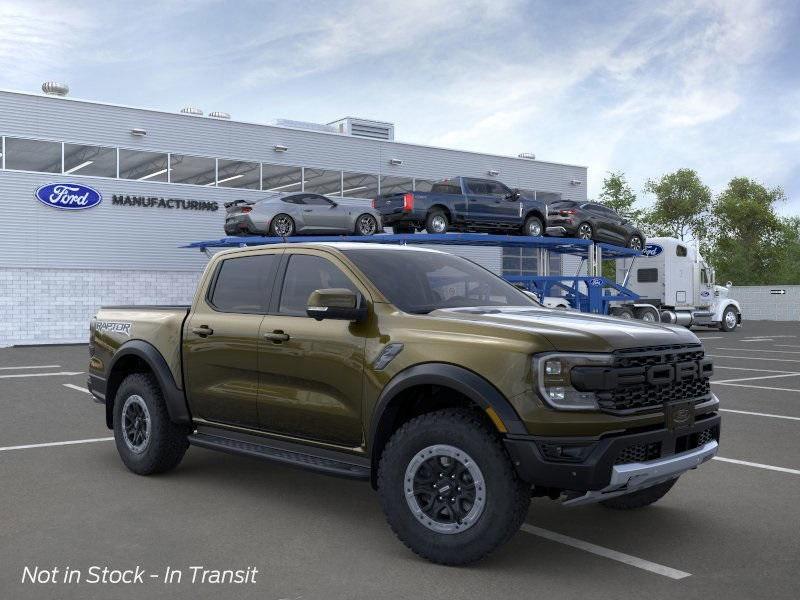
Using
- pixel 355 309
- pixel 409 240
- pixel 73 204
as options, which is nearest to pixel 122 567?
pixel 355 309

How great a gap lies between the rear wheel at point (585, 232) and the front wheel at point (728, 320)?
36.1 ft

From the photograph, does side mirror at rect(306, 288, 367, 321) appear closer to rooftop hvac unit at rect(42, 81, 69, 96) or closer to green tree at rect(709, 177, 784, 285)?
rooftop hvac unit at rect(42, 81, 69, 96)

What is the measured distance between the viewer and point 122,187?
1150 inches

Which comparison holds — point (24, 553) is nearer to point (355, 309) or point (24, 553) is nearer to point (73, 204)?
point (355, 309)

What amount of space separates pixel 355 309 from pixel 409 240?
1826 cm

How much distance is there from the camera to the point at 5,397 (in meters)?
12.2

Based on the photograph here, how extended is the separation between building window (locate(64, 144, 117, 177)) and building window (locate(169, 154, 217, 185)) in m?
2.07

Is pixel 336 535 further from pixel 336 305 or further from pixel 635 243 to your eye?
pixel 635 243

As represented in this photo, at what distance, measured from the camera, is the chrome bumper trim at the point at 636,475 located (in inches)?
172

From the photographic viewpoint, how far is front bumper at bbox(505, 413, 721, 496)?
4.31m

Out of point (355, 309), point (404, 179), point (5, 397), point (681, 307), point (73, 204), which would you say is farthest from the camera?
point (404, 179)

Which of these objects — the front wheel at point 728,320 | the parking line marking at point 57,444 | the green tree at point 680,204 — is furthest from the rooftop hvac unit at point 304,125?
the green tree at point 680,204

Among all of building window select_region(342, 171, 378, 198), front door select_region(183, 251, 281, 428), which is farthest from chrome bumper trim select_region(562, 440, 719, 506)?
building window select_region(342, 171, 378, 198)

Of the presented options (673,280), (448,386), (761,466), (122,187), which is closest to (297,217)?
(122,187)
